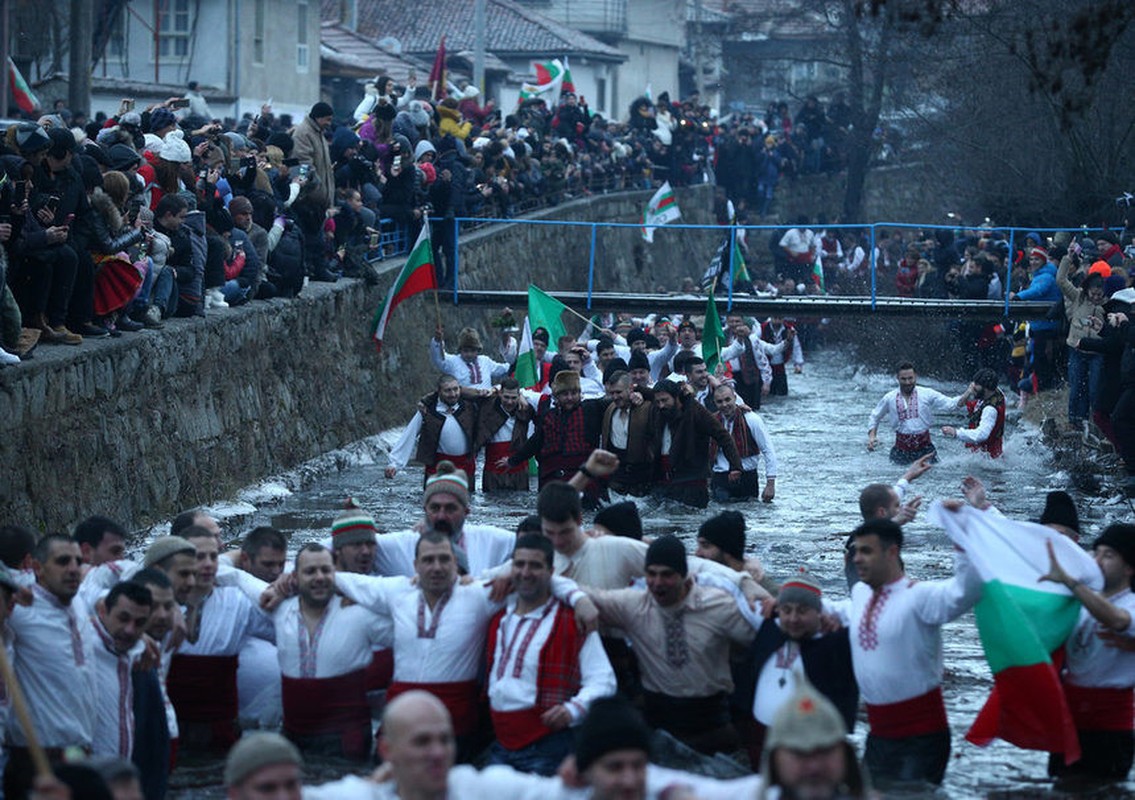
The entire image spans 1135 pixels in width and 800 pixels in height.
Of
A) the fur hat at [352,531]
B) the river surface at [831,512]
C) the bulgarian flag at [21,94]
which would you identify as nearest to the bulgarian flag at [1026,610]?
the river surface at [831,512]

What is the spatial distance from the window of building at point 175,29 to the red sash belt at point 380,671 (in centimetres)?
3041

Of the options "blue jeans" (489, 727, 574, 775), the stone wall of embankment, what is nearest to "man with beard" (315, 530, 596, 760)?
"blue jeans" (489, 727, 574, 775)

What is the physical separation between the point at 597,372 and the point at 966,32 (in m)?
11.3

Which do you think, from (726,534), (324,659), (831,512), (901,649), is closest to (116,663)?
(324,659)

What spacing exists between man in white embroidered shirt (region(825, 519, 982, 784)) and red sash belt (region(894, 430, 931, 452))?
40.5 feet

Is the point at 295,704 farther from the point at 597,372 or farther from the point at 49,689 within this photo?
the point at 597,372

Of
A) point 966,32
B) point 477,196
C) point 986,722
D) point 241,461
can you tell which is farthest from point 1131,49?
point 986,722

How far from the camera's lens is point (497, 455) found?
62.2 feet

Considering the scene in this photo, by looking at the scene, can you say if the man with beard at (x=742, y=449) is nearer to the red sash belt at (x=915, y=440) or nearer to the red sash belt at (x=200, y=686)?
the red sash belt at (x=915, y=440)

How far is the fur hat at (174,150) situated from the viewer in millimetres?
16641

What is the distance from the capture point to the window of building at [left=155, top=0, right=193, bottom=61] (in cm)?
3819

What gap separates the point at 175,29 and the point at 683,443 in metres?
23.7

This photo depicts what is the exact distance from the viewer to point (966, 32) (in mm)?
29562

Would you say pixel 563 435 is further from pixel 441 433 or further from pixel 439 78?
pixel 439 78
